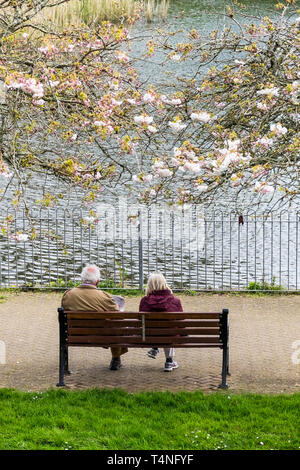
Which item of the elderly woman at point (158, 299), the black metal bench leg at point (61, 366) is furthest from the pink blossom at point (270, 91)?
the black metal bench leg at point (61, 366)

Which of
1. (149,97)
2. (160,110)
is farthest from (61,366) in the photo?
(160,110)

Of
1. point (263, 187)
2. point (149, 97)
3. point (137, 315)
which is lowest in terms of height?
point (137, 315)

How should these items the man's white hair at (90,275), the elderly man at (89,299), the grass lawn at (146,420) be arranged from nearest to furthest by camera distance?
the grass lawn at (146,420)
the elderly man at (89,299)
the man's white hair at (90,275)

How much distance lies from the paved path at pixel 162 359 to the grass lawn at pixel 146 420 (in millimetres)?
539

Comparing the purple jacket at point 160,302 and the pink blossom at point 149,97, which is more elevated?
the pink blossom at point 149,97

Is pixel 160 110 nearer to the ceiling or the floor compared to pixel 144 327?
nearer to the ceiling

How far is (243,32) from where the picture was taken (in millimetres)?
9898

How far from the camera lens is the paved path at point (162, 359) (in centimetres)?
869

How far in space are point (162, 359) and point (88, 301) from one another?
1387mm

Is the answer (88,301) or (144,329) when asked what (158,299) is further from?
(88,301)

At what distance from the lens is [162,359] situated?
9.71 m

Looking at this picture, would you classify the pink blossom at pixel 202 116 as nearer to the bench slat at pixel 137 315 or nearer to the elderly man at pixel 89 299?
the elderly man at pixel 89 299

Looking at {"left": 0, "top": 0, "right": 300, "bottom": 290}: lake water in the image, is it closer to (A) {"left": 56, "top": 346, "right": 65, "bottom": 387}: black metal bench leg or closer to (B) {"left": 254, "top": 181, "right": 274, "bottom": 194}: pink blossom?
(A) {"left": 56, "top": 346, "right": 65, "bottom": 387}: black metal bench leg

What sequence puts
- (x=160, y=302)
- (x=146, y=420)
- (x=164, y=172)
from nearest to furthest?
(x=146, y=420) < (x=164, y=172) < (x=160, y=302)
